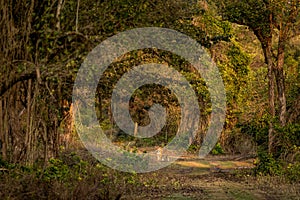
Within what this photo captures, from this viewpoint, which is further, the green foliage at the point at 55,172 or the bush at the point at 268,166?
the bush at the point at 268,166

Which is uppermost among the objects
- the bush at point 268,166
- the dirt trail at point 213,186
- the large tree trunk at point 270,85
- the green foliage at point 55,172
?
the large tree trunk at point 270,85

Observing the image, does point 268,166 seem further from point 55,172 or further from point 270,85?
point 55,172

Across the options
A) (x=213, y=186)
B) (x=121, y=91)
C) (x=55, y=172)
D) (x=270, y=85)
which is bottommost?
(x=213, y=186)

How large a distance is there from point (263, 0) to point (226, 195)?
846 cm

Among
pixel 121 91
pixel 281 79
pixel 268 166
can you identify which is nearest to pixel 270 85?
pixel 281 79

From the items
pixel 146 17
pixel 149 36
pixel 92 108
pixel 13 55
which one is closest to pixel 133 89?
pixel 92 108

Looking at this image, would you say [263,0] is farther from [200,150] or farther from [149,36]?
[200,150]

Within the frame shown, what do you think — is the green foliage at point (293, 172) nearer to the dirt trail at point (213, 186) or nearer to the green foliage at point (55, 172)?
the dirt trail at point (213, 186)

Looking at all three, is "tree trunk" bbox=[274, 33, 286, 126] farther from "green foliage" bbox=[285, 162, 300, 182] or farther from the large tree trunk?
"green foliage" bbox=[285, 162, 300, 182]

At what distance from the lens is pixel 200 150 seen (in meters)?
36.8

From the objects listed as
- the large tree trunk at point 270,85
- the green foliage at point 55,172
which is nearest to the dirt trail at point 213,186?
the large tree trunk at point 270,85

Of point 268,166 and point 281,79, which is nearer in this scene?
point 268,166

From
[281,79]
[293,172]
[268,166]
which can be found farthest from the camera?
[281,79]

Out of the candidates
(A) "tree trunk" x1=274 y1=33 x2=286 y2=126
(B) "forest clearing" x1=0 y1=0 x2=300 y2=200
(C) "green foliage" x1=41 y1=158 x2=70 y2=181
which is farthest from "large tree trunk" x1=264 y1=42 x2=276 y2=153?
(C) "green foliage" x1=41 y1=158 x2=70 y2=181
